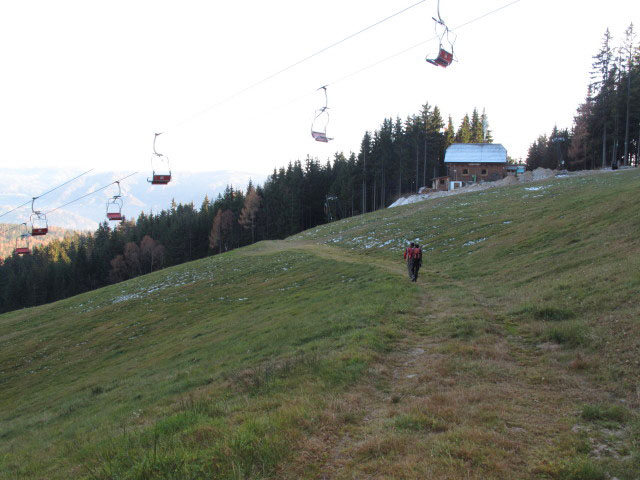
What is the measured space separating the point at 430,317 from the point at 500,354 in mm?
4408

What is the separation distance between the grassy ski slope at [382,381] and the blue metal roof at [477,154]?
59629 millimetres

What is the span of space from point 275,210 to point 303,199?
8.43 meters

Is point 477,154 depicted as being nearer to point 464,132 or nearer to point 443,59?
point 464,132

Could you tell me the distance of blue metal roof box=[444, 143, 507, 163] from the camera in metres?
82.6

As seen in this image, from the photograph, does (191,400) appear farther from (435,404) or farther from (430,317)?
(430,317)

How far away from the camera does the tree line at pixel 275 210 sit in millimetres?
98812

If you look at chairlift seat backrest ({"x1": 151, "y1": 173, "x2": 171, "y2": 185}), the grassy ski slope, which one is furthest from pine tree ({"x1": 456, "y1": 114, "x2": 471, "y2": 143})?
chairlift seat backrest ({"x1": 151, "y1": 173, "x2": 171, "y2": 185})

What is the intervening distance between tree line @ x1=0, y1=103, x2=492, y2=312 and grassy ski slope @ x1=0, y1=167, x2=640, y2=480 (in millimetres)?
74999

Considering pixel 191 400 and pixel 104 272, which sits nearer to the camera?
pixel 191 400

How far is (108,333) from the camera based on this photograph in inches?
1123

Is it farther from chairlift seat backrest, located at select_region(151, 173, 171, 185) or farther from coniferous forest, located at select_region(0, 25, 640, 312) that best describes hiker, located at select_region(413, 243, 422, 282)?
coniferous forest, located at select_region(0, 25, 640, 312)

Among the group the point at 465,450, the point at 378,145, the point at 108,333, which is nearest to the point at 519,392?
the point at 465,450

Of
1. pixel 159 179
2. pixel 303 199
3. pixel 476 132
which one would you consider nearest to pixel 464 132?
pixel 476 132

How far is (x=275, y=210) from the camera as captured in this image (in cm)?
10825
